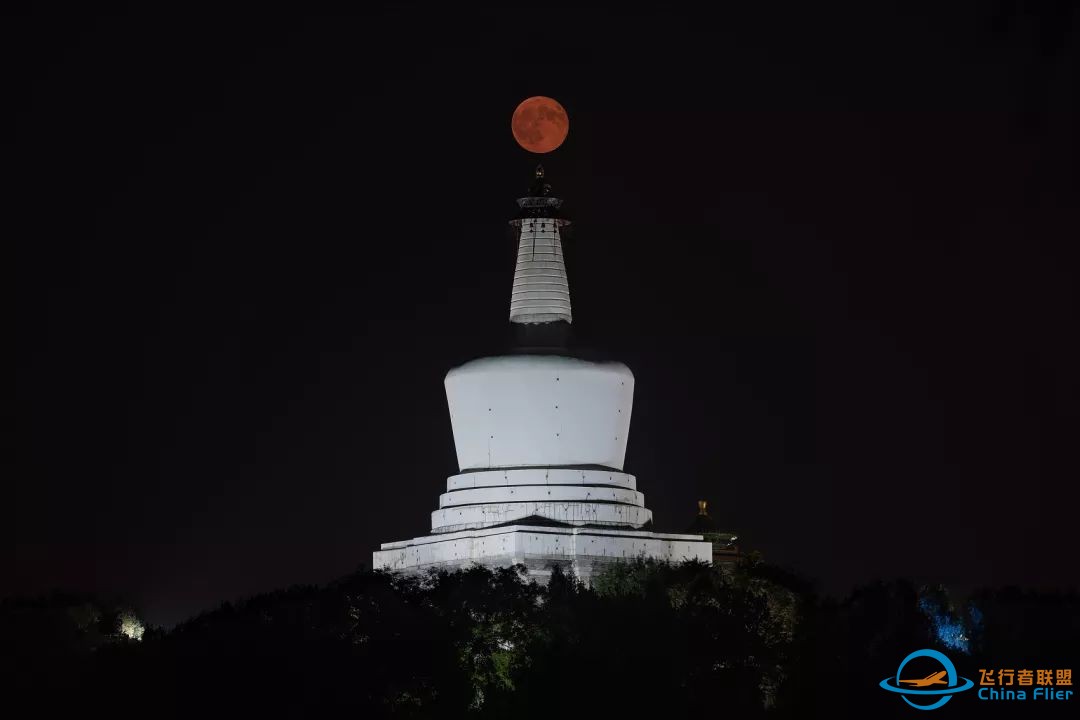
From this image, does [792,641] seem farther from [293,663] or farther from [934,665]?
[293,663]

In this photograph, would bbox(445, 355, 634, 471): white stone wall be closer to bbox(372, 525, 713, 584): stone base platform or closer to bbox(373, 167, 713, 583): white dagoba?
bbox(373, 167, 713, 583): white dagoba

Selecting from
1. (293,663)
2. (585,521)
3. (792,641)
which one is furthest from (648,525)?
(293,663)

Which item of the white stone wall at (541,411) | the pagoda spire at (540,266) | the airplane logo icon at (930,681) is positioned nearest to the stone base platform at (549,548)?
the white stone wall at (541,411)

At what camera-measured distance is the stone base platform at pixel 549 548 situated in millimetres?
87312

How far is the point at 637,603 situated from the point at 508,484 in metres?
8.04

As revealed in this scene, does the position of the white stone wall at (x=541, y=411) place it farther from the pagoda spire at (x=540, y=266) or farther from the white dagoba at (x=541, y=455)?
the pagoda spire at (x=540, y=266)

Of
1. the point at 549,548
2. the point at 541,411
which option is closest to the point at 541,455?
the point at 541,411

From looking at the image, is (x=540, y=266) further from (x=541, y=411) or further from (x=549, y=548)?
(x=549, y=548)

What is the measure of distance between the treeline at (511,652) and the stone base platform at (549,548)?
3.36 feet

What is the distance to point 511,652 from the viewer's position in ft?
269

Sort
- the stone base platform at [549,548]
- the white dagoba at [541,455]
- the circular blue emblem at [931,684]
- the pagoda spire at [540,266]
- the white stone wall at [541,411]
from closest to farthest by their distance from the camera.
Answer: the circular blue emblem at [931,684]
the stone base platform at [549,548]
the white dagoba at [541,455]
the white stone wall at [541,411]
the pagoda spire at [540,266]

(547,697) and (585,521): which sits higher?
(585,521)

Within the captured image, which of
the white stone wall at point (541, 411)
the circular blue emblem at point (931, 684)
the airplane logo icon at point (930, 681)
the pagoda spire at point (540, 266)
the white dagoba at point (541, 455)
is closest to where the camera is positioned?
the circular blue emblem at point (931, 684)

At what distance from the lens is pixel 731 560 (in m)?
96.6
